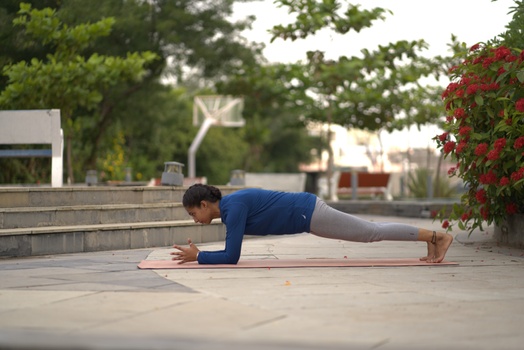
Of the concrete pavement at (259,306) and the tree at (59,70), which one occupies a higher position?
the tree at (59,70)

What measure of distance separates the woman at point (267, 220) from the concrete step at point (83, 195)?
3.12 metres

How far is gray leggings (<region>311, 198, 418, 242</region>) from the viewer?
9016mm

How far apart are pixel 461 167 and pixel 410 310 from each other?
565 cm

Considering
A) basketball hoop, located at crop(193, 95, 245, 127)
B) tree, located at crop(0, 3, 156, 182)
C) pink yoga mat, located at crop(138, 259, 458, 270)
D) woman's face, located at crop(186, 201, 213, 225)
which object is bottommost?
pink yoga mat, located at crop(138, 259, 458, 270)

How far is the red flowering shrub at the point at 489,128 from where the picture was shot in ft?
35.0

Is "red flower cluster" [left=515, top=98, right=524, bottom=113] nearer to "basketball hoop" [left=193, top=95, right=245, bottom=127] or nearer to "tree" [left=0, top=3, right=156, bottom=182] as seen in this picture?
"tree" [left=0, top=3, right=156, bottom=182]

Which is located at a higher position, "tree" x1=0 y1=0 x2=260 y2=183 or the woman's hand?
"tree" x1=0 y1=0 x2=260 y2=183

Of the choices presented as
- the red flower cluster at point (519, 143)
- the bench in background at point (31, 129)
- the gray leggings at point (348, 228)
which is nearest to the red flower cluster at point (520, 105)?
the red flower cluster at point (519, 143)

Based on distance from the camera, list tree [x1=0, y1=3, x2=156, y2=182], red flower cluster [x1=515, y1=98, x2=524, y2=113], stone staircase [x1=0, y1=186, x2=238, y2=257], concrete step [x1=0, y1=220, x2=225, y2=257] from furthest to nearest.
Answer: tree [x1=0, y1=3, x2=156, y2=182] → stone staircase [x1=0, y1=186, x2=238, y2=257] → concrete step [x1=0, y1=220, x2=225, y2=257] → red flower cluster [x1=515, y1=98, x2=524, y2=113]

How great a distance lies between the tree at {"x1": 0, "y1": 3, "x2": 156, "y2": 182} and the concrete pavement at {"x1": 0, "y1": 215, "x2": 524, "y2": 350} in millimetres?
7262

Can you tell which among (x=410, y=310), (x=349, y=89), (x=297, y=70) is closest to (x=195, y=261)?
(x=410, y=310)

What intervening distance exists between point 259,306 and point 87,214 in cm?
597

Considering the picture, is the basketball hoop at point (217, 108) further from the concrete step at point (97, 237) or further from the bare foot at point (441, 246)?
the bare foot at point (441, 246)

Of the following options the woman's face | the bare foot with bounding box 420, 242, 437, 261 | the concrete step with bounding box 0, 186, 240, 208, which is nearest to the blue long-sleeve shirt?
the woman's face
